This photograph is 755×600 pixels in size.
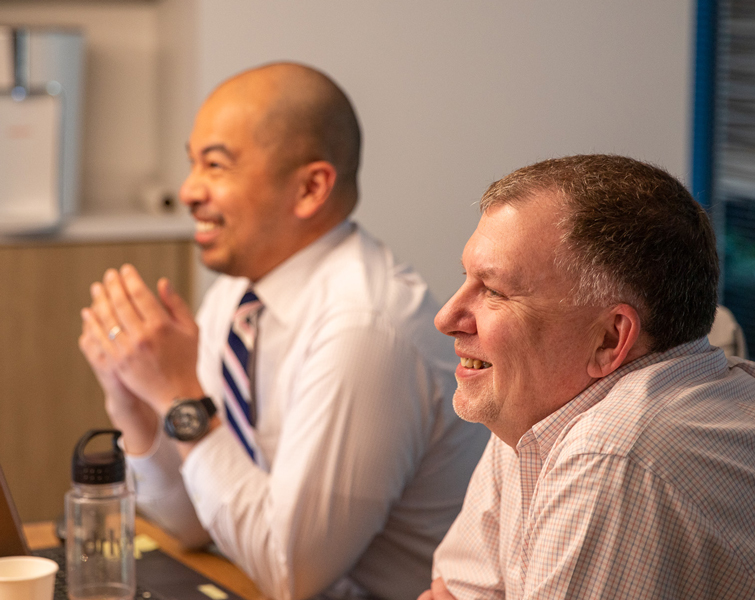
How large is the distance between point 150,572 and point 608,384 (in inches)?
28.8

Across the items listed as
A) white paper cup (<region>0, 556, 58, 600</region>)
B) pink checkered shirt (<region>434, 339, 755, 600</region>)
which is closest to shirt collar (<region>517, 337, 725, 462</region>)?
pink checkered shirt (<region>434, 339, 755, 600</region>)

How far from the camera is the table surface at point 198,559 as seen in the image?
1.33 metres

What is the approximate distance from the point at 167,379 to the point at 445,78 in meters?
1.72

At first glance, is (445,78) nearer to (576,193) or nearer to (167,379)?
(167,379)

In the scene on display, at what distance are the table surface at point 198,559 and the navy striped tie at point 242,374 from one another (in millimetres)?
197

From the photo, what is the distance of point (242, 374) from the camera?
1.63 m

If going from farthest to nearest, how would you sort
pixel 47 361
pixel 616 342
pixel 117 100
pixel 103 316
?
1. pixel 117 100
2. pixel 47 361
3. pixel 103 316
4. pixel 616 342

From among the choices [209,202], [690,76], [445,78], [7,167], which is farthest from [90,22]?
[690,76]

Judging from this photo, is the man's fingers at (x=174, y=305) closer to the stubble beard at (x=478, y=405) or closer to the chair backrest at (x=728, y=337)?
the stubble beard at (x=478, y=405)

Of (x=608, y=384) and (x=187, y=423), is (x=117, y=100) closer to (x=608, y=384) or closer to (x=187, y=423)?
(x=187, y=423)

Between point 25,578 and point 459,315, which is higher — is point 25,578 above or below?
below

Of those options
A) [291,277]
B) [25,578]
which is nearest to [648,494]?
[25,578]

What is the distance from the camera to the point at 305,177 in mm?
1612

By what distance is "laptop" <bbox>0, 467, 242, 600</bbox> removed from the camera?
103cm
